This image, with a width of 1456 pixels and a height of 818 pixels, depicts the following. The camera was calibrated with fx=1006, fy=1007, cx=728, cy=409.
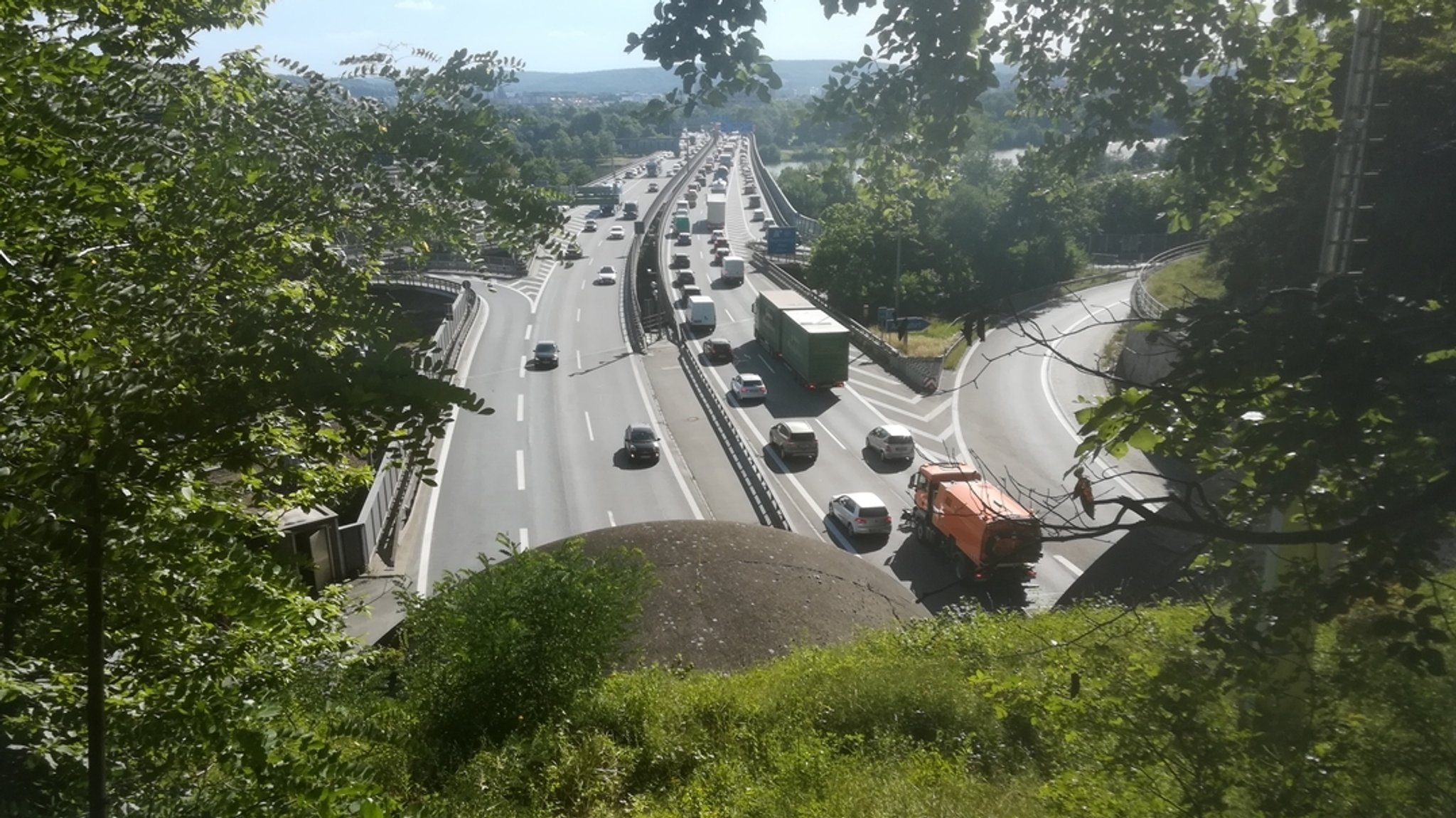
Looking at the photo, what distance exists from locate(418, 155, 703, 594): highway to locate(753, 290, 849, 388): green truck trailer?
5.51 metres

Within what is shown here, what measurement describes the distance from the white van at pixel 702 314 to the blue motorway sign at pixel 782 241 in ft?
54.1

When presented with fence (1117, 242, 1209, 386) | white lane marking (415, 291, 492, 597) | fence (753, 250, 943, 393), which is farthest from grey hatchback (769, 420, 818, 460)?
fence (1117, 242, 1209, 386)

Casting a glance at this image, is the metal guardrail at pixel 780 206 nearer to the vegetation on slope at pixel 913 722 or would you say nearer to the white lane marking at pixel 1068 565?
the white lane marking at pixel 1068 565

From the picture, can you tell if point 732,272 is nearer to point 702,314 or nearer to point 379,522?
point 702,314

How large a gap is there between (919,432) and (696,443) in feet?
22.3

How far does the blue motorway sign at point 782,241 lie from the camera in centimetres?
6200

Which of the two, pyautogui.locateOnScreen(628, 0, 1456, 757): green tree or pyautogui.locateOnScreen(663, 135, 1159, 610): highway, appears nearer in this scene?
pyautogui.locateOnScreen(628, 0, 1456, 757): green tree

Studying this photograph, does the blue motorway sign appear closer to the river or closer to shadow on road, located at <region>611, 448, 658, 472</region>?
the river

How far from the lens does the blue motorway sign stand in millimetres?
62000

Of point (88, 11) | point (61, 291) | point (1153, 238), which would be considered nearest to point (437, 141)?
point (88, 11)

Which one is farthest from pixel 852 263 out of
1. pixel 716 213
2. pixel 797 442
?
pixel 716 213

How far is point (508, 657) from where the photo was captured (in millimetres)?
8453

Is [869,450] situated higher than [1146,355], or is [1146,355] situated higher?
[1146,355]

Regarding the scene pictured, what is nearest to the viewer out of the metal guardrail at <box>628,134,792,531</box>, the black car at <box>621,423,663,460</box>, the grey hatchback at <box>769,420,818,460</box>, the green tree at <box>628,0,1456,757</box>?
the green tree at <box>628,0,1456,757</box>
